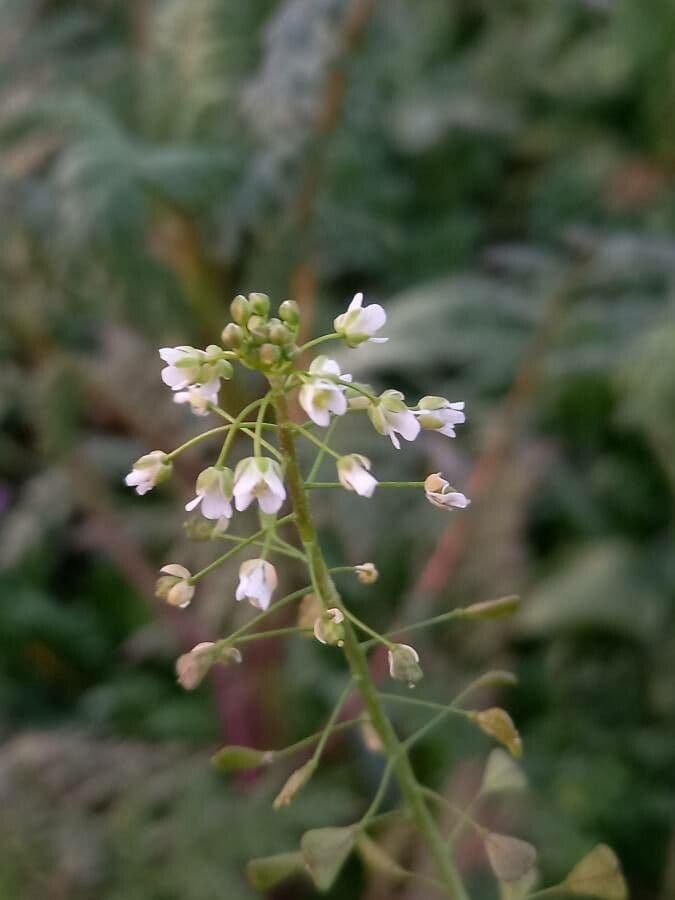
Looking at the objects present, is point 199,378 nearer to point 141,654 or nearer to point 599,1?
point 141,654

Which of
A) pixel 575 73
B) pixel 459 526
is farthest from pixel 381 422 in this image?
pixel 575 73

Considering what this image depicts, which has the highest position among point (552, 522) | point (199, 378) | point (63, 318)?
point (199, 378)

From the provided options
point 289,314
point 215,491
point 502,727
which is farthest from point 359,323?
point 502,727

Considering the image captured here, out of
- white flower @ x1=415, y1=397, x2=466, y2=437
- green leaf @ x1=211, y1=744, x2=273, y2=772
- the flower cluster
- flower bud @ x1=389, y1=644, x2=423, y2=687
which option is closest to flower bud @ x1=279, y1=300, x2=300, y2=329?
the flower cluster

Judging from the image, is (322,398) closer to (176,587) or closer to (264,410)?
(264,410)

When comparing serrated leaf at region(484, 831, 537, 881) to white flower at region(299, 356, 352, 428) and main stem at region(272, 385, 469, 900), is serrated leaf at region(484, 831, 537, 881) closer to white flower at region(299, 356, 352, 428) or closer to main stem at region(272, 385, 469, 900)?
main stem at region(272, 385, 469, 900)

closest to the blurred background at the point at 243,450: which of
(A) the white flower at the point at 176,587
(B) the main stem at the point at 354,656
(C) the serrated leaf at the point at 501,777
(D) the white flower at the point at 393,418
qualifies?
(C) the serrated leaf at the point at 501,777
